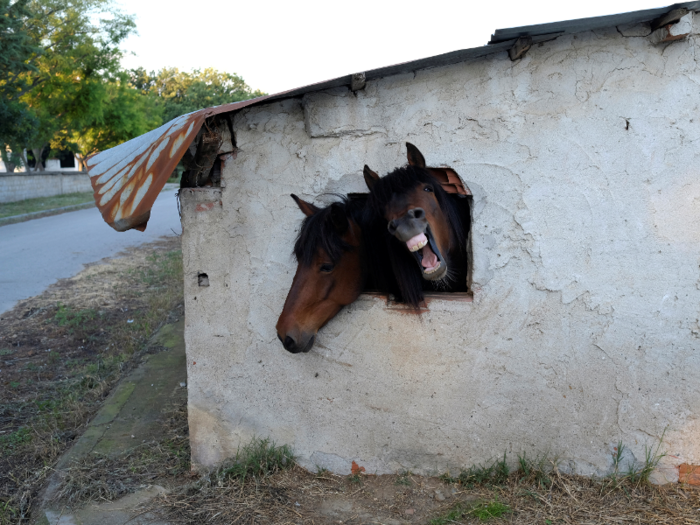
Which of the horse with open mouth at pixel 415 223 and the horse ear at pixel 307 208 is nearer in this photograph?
the horse with open mouth at pixel 415 223

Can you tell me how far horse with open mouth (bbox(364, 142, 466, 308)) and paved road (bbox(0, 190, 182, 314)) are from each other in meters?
6.80

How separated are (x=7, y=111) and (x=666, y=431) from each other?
723 inches

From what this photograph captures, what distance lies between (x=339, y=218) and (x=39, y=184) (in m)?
26.0

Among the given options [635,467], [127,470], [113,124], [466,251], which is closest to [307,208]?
[466,251]

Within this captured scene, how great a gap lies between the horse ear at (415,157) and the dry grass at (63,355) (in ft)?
10.7

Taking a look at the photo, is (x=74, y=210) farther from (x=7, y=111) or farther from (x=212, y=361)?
(x=212, y=361)

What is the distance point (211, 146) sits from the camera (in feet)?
11.4

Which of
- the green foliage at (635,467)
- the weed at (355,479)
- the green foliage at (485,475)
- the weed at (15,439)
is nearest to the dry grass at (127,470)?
the weed at (15,439)

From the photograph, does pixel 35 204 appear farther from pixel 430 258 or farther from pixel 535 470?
pixel 535 470

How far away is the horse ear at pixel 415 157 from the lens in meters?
2.94

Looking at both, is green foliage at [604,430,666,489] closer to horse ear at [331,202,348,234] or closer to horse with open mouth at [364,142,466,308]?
horse with open mouth at [364,142,466,308]

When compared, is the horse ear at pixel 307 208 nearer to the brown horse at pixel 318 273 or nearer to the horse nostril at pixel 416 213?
the brown horse at pixel 318 273

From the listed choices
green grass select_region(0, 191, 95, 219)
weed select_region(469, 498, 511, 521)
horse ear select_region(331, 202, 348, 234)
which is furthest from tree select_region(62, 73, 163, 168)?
weed select_region(469, 498, 511, 521)

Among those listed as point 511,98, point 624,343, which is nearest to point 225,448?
point 624,343
